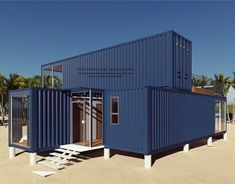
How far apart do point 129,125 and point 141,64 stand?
4.87 metres

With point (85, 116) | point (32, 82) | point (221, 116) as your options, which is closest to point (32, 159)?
point (85, 116)

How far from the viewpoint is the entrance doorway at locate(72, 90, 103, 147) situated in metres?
13.1

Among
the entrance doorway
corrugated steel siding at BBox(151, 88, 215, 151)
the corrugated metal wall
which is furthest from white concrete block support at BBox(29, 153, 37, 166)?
corrugated steel siding at BBox(151, 88, 215, 151)

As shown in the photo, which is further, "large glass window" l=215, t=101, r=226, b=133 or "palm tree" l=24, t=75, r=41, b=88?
"palm tree" l=24, t=75, r=41, b=88

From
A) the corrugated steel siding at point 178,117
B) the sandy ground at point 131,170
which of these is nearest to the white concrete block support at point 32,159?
the sandy ground at point 131,170

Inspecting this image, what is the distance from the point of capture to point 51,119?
11953 millimetres

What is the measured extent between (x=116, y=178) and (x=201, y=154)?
664 centimetres

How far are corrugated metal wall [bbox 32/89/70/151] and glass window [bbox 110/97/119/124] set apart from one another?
2.42 metres

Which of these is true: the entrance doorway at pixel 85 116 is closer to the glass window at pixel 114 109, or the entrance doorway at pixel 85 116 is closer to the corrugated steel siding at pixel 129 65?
the glass window at pixel 114 109

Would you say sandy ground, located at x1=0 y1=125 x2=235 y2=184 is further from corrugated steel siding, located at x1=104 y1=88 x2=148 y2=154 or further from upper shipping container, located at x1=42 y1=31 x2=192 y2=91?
upper shipping container, located at x1=42 y1=31 x2=192 y2=91

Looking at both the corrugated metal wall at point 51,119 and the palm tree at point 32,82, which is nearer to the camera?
the corrugated metal wall at point 51,119

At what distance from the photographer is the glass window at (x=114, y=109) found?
470 inches

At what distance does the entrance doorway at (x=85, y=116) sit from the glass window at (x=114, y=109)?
3.96ft

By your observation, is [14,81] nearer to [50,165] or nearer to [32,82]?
[32,82]
